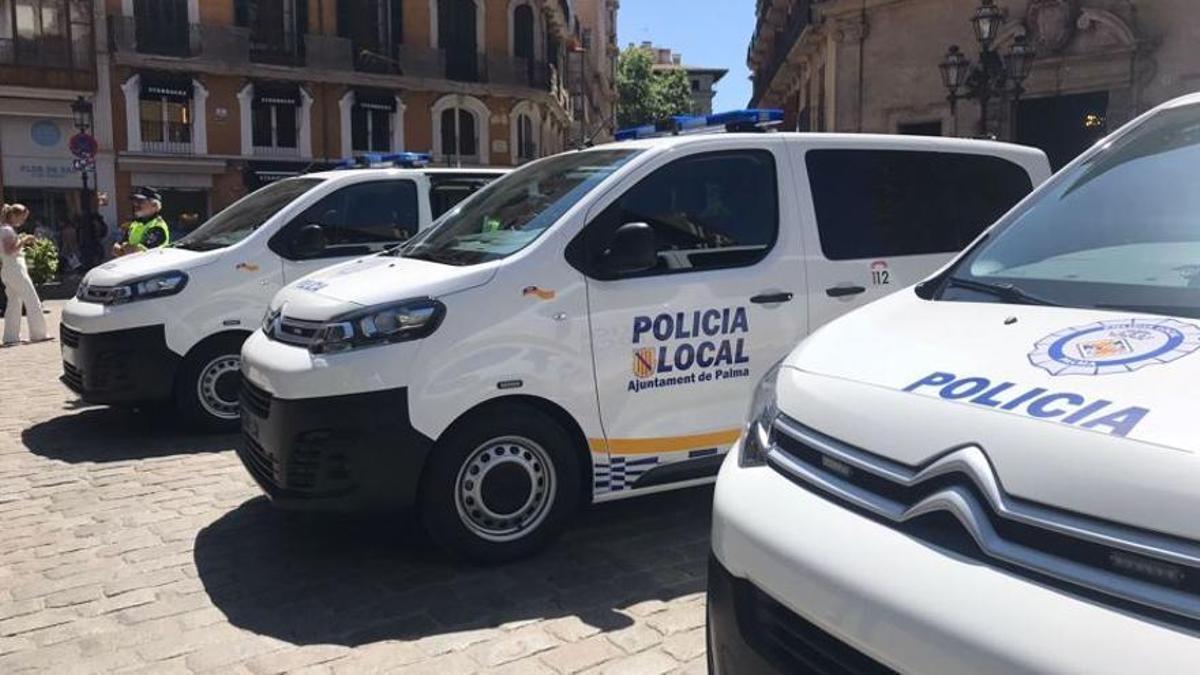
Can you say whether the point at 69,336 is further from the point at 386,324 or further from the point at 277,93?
the point at 277,93


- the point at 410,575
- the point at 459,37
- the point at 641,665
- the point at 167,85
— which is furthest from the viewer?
the point at 459,37

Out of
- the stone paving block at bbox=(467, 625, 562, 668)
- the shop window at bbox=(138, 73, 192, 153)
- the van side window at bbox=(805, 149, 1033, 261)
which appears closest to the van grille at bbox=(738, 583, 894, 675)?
the stone paving block at bbox=(467, 625, 562, 668)

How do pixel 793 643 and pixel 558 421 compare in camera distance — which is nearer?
pixel 793 643

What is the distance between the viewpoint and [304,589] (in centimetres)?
401

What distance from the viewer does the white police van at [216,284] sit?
6.36 m

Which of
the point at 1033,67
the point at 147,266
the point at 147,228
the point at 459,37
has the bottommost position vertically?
the point at 147,266

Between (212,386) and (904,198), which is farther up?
(904,198)

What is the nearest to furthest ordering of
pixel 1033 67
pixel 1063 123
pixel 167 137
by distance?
pixel 1033 67, pixel 1063 123, pixel 167 137

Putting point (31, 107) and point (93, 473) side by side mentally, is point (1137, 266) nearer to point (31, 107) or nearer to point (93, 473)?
point (93, 473)

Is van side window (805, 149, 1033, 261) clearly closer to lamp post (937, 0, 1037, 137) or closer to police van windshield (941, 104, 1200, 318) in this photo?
police van windshield (941, 104, 1200, 318)

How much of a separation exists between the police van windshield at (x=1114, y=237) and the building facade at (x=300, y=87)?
99.5ft

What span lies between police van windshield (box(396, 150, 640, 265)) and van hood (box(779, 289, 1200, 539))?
205 cm

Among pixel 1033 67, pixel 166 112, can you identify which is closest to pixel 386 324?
pixel 1033 67

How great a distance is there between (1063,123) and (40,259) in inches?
793
